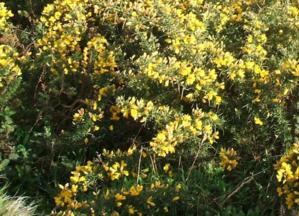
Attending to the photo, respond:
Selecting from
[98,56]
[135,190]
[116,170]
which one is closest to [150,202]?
[135,190]

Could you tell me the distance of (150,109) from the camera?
3354 millimetres

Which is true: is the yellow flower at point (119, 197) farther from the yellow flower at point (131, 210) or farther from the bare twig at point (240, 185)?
the bare twig at point (240, 185)

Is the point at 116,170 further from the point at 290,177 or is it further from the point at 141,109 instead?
the point at 290,177

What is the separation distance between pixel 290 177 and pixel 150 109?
0.91 m

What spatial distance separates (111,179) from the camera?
10.9 feet

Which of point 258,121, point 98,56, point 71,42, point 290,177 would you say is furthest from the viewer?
point 71,42

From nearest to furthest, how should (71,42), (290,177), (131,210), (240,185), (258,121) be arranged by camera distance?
(290,177), (131,210), (240,185), (258,121), (71,42)

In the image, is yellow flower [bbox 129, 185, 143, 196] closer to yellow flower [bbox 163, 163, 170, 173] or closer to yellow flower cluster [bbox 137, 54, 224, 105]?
yellow flower [bbox 163, 163, 170, 173]

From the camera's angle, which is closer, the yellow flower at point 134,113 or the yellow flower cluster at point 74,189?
the yellow flower cluster at point 74,189

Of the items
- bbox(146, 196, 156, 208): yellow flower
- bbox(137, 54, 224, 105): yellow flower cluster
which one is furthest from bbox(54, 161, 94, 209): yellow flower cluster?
bbox(137, 54, 224, 105): yellow flower cluster

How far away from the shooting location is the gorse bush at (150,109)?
327 centimetres

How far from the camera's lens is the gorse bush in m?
3.27

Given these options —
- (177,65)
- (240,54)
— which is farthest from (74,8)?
(240,54)

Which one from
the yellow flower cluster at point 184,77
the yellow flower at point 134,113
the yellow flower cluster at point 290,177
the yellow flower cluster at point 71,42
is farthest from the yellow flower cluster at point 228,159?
the yellow flower cluster at point 71,42
